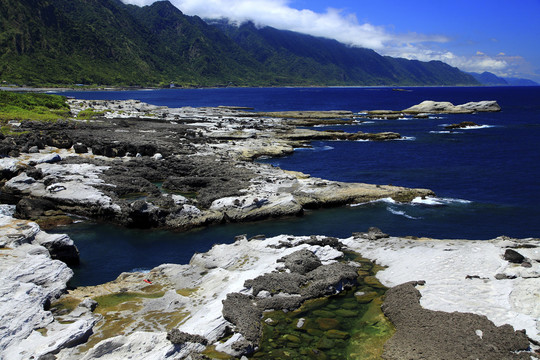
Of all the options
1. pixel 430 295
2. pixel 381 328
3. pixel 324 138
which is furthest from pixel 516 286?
pixel 324 138

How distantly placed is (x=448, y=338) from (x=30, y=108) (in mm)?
105068

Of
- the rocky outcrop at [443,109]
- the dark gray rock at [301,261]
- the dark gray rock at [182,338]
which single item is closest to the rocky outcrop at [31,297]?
the dark gray rock at [182,338]

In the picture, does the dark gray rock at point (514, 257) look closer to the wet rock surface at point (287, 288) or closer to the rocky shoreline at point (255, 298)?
the rocky shoreline at point (255, 298)

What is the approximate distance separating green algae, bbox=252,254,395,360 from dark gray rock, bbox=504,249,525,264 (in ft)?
23.3

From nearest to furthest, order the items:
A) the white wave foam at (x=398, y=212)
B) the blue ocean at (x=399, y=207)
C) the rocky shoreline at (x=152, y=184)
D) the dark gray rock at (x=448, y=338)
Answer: the dark gray rock at (x=448, y=338), the blue ocean at (x=399, y=207), the rocky shoreline at (x=152, y=184), the white wave foam at (x=398, y=212)

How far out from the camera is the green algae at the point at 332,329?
16.8 m

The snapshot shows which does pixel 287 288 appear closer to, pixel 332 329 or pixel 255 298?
pixel 255 298

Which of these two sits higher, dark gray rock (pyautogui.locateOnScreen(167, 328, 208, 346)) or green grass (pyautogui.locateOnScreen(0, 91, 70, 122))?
green grass (pyautogui.locateOnScreen(0, 91, 70, 122))

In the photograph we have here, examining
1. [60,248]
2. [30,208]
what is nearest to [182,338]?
[60,248]

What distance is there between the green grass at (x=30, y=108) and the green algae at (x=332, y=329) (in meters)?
78.3

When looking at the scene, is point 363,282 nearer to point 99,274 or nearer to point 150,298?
point 150,298

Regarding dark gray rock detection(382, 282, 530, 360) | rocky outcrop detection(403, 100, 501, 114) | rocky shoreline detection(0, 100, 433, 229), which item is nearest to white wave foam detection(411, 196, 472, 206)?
rocky shoreline detection(0, 100, 433, 229)

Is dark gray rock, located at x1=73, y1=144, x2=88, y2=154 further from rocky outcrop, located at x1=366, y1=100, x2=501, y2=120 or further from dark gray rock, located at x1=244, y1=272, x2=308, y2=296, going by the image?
rocky outcrop, located at x1=366, y1=100, x2=501, y2=120

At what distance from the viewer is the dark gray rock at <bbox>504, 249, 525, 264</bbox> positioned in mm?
21953
